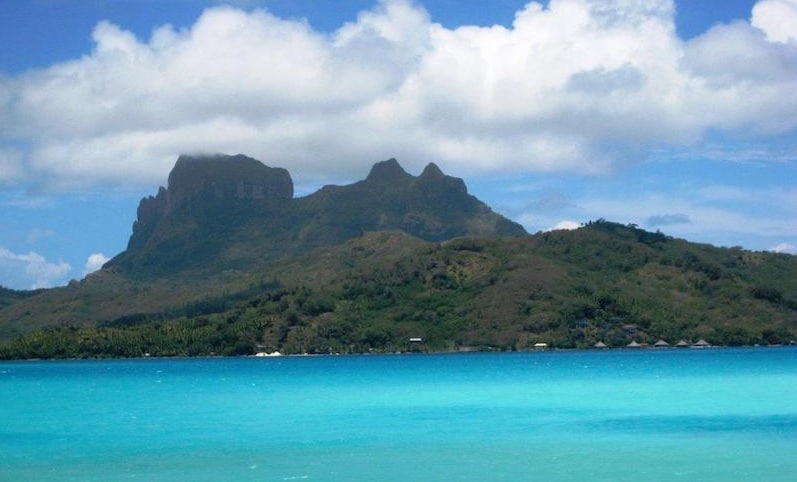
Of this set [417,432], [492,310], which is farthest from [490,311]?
[417,432]

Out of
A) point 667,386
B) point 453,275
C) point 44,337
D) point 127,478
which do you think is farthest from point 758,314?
point 127,478

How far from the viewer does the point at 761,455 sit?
31.9 m

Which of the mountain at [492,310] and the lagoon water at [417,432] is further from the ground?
the mountain at [492,310]

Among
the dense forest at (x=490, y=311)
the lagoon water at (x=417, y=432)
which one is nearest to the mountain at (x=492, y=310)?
the dense forest at (x=490, y=311)

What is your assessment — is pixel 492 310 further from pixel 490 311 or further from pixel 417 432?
pixel 417 432

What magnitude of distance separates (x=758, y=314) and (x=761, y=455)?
149 m

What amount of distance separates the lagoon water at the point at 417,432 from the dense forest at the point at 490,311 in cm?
9316

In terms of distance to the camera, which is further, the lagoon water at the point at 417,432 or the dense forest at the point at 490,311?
the dense forest at the point at 490,311

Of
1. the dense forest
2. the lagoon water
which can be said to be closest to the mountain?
the dense forest

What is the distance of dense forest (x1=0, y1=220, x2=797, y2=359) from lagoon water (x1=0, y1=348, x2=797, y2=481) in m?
93.2

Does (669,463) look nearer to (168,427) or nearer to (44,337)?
(168,427)

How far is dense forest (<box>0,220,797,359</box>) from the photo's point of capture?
16788 cm

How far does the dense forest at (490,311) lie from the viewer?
6609 inches

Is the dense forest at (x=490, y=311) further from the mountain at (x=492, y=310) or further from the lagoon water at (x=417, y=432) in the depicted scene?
the lagoon water at (x=417, y=432)
